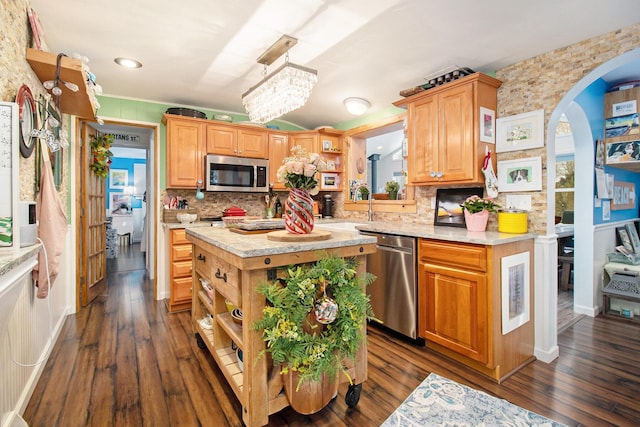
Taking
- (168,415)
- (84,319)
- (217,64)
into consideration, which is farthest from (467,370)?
(84,319)

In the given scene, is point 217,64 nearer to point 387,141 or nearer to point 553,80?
point 553,80

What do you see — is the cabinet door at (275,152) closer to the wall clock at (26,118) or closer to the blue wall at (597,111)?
the wall clock at (26,118)

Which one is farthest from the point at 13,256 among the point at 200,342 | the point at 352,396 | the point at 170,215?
the point at 170,215

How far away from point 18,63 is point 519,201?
347cm

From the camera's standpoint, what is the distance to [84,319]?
316 centimetres

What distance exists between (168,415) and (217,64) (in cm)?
270

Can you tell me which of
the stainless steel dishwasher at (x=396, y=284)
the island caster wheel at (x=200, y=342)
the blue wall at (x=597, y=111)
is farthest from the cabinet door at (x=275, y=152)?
the blue wall at (x=597, y=111)

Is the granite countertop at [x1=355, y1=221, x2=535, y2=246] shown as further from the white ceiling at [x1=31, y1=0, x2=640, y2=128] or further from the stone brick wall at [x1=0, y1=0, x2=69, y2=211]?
the stone brick wall at [x1=0, y1=0, x2=69, y2=211]

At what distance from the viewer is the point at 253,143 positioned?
162 inches

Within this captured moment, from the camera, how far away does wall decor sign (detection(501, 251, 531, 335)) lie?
7.16 feet

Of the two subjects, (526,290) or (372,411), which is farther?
(526,290)

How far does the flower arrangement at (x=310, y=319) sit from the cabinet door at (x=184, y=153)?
8.59 ft

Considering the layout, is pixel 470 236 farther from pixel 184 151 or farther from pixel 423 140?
pixel 184 151

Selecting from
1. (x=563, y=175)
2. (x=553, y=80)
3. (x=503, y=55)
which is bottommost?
(x=563, y=175)
